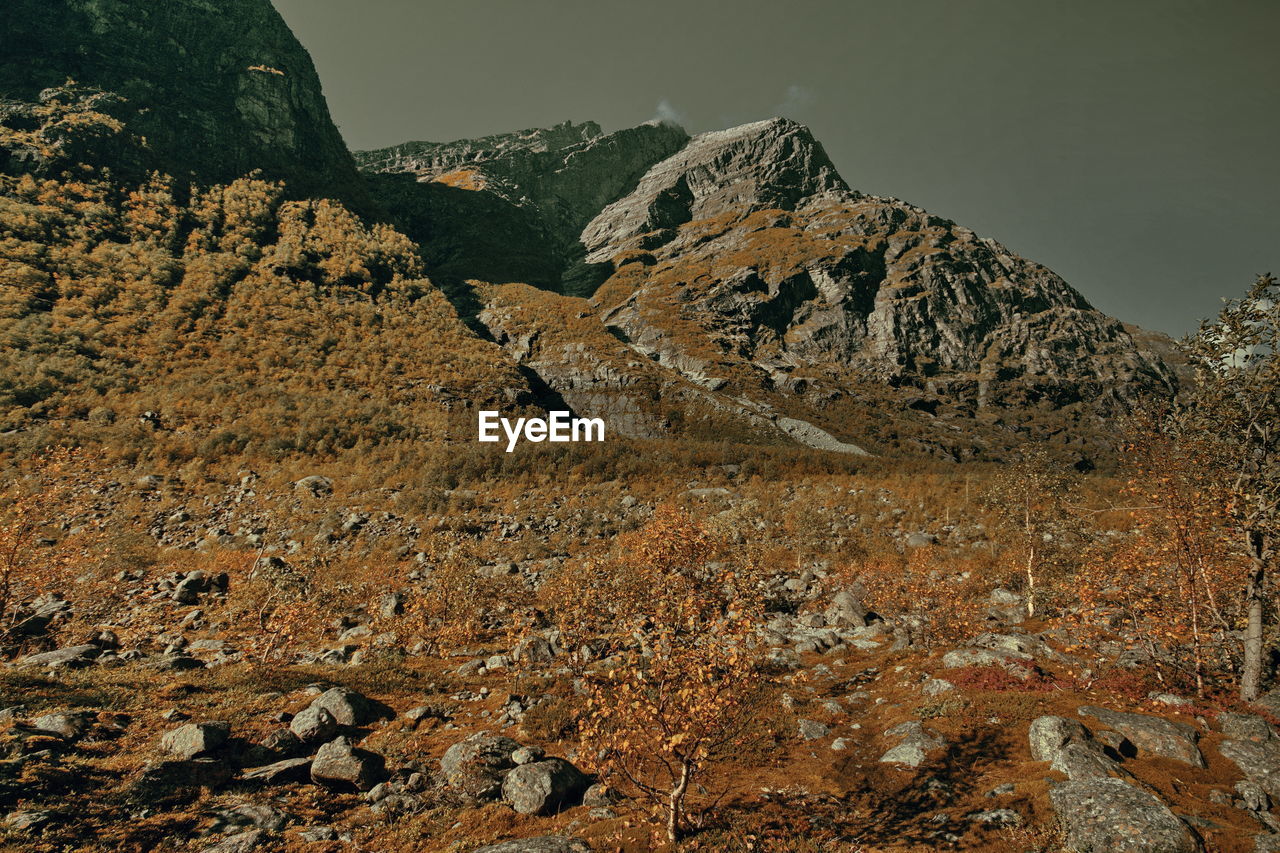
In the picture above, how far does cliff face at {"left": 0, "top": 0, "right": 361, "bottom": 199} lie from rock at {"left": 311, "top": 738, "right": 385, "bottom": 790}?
83.1 meters

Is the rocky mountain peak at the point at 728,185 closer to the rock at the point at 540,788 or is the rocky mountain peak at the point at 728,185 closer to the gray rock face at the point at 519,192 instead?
the gray rock face at the point at 519,192

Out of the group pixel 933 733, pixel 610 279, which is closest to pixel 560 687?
pixel 933 733

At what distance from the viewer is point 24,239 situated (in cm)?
4284

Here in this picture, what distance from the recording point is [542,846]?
677 cm

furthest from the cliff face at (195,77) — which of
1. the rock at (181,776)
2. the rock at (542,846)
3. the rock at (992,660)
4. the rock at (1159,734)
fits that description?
the rock at (1159,734)

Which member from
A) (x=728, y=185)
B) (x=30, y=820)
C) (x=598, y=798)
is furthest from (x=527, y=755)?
(x=728, y=185)

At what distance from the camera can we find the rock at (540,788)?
841 centimetres

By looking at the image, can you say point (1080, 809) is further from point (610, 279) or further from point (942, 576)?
point (610, 279)

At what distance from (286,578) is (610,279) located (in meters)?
120

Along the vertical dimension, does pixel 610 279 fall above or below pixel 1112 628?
above

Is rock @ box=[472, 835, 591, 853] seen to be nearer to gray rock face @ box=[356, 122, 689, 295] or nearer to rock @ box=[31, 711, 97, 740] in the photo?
rock @ box=[31, 711, 97, 740]

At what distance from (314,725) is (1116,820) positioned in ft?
45.6

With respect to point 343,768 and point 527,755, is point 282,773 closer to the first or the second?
point 343,768

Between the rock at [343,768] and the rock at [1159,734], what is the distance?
14.4 meters
